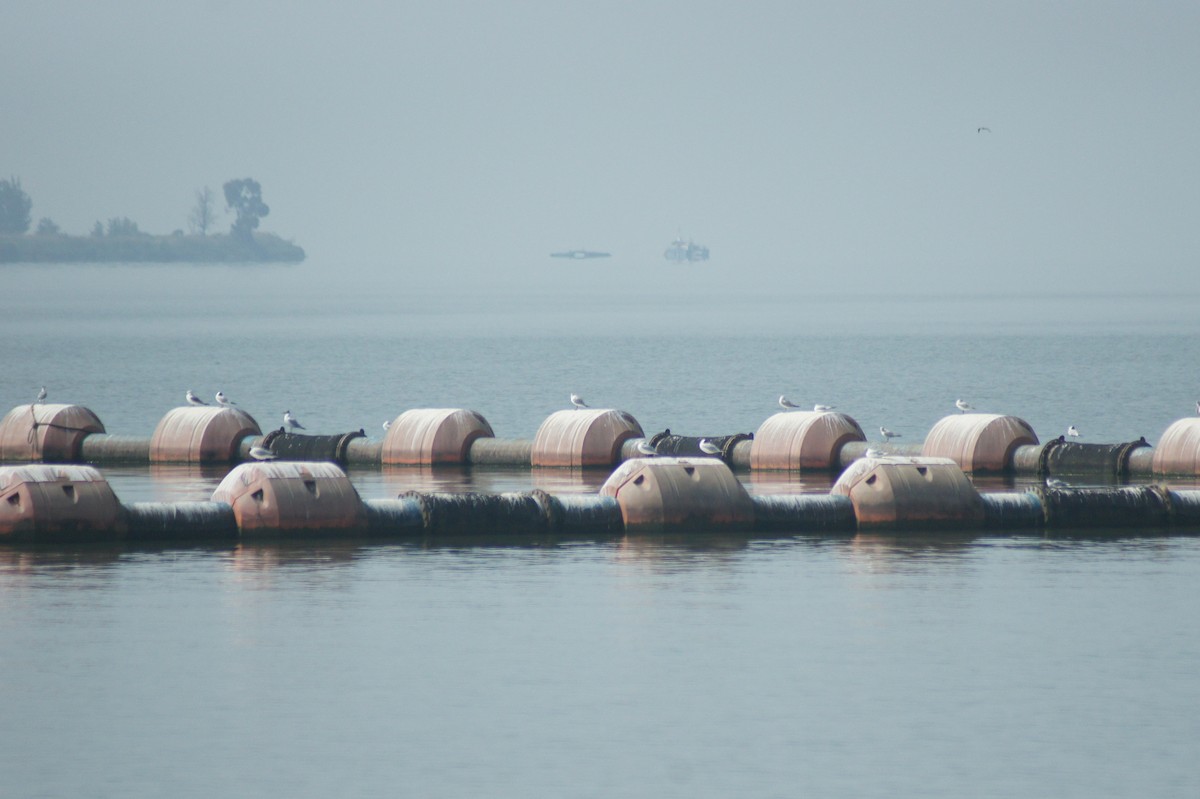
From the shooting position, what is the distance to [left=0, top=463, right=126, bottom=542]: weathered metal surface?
2605 centimetres

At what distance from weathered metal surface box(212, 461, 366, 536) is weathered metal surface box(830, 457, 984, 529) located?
7.06m

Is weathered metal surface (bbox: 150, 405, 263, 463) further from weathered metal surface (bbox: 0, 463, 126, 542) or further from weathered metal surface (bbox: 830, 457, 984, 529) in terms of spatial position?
weathered metal surface (bbox: 830, 457, 984, 529)

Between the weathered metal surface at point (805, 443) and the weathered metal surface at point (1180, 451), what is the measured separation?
5.49 metres

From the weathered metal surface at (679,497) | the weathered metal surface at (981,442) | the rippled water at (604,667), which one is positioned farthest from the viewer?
the weathered metal surface at (981,442)

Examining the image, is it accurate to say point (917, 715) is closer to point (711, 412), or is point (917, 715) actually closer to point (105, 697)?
point (105, 697)

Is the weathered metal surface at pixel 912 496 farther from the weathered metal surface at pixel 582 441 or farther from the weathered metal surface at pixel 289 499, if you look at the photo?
the weathered metal surface at pixel 582 441

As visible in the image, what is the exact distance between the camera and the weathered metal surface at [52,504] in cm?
2605

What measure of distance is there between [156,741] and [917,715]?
656 centimetres

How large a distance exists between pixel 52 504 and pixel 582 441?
14265mm

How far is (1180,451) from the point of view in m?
35.6

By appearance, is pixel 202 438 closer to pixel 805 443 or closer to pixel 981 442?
pixel 805 443

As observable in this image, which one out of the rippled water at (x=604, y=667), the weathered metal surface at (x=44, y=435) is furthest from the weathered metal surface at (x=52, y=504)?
the weathered metal surface at (x=44, y=435)

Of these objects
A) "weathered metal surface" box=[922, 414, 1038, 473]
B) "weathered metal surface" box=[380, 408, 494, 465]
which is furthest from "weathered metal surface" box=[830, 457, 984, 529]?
"weathered metal surface" box=[380, 408, 494, 465]

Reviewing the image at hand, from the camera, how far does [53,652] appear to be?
20.3m
